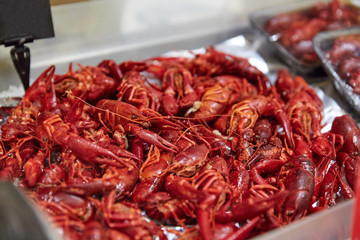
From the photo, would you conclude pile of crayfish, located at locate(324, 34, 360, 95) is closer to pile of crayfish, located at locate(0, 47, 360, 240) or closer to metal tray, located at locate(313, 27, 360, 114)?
metal tray, located at locate(313, 27, 360, 114)

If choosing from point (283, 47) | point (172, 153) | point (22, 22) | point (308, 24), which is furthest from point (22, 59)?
point (308, 24)

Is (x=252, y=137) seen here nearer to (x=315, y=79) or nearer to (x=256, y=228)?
(x=256, y=228)

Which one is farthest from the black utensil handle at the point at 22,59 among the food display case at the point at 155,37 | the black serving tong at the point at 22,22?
the food display case at the point at 155,37

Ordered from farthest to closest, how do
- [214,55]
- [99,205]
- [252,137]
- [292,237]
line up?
[214,55] → [252,137] → [99,205] → [292,237]

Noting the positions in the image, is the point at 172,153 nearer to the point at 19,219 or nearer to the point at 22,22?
the point at 19,219

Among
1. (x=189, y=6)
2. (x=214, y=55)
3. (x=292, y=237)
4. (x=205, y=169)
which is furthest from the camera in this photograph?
(x=189, y=6)

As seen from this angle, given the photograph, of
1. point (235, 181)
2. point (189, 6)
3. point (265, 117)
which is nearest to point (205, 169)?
point (235, 181)

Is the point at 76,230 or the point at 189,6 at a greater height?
the point at 189,6
